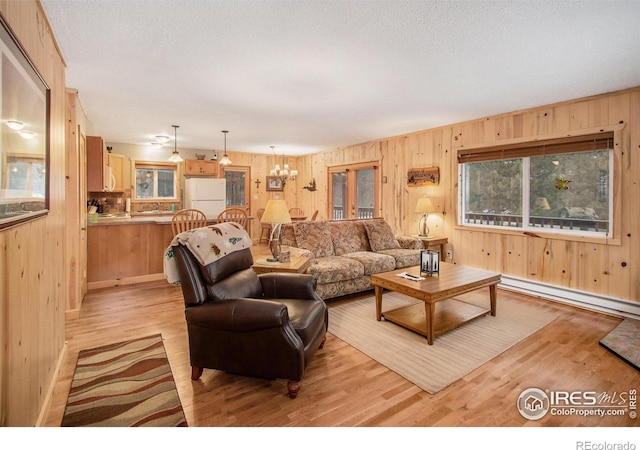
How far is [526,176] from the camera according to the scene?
4.52 m

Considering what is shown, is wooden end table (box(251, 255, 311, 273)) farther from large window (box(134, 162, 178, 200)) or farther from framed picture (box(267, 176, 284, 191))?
framed picture (box(267, 176, 284, 191))

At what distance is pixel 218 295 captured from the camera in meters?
2.36

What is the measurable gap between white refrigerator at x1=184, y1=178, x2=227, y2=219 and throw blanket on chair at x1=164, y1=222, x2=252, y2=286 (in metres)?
4.73

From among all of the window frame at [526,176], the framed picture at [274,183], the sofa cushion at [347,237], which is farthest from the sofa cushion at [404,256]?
the framed picture at [274,183]

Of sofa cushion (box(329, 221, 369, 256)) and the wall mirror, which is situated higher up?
the wall mirror

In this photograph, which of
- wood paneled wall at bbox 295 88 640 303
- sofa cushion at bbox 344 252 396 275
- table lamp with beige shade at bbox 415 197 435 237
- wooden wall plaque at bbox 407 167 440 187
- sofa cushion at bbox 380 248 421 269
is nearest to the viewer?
wood paneled wall at bbox 295 88 640 303

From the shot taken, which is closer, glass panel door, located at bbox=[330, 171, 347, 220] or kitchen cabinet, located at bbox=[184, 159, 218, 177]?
kitchen cabinet, located at bbox=[184, 159, 218, 177]

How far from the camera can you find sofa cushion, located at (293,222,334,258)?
4.45m

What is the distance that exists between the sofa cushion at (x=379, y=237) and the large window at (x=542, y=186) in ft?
3.99

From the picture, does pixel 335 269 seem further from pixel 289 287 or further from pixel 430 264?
pixel 289 287

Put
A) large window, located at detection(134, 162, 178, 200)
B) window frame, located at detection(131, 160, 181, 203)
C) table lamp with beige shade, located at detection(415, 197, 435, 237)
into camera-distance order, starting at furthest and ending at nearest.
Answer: large window, located at detection(134, 162, 178, 200)
window frame, located at detection(131, 160, 181, 203)
table lamp with beige shade, located at detection(415, 197, 435, 237)

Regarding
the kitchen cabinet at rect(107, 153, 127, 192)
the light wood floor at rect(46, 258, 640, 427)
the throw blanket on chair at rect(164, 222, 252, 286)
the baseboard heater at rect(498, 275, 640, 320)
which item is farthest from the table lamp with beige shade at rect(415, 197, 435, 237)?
the kitchen cabinet at rect(107, 153, 127, 192)

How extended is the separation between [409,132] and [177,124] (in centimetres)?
393
